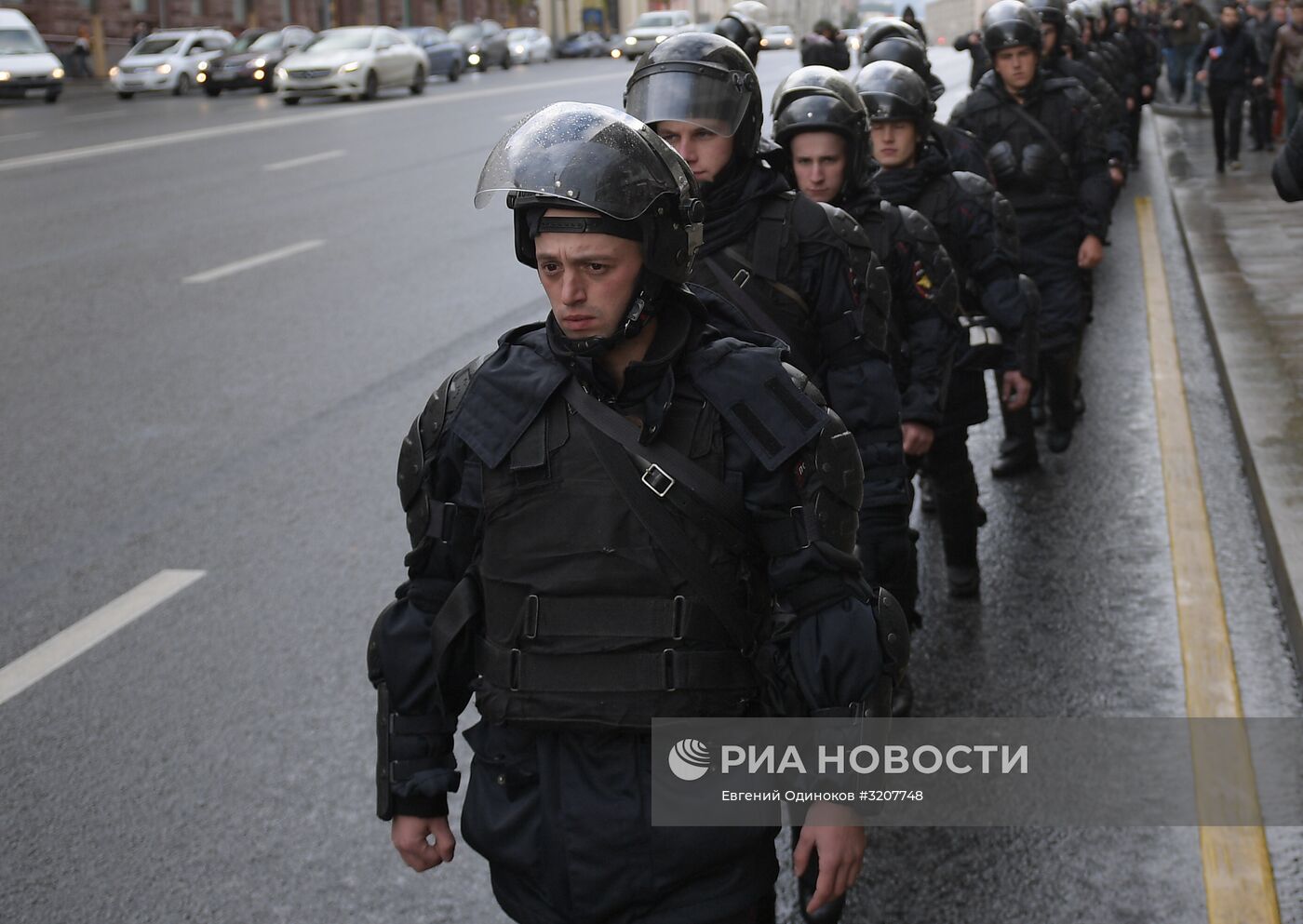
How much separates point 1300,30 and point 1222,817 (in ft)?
52.3

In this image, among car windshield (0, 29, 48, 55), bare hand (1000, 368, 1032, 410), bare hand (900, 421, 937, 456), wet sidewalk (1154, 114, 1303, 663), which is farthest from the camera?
car windshield (0, 29, 48, 55)

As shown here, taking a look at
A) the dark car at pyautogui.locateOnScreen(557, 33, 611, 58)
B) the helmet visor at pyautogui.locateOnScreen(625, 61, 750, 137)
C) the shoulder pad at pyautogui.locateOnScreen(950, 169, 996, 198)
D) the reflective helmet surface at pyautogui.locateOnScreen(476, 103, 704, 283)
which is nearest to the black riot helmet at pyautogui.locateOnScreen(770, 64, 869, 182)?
the helmet visor at pyautogui.locateOnScreen(625, 61, 750, 137)

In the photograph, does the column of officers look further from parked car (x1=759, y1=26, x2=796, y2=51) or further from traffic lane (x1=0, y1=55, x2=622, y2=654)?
parked car (x1=759, y1=26, x2=796, y2=51)

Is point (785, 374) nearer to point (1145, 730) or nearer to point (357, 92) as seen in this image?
point (1145, 730)

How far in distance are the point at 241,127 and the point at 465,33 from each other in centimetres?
2525

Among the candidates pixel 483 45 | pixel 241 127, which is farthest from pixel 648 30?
pixel 241 127

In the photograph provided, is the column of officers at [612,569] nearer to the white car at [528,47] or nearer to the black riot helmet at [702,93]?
the black riot helmet at [702,93]

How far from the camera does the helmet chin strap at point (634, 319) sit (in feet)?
8.72

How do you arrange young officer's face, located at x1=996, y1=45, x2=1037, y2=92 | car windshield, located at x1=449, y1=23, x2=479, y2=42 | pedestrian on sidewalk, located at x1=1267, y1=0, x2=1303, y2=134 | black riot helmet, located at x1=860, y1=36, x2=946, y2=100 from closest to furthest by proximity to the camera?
black riot helmet, located at x1=860, y1=36, x2=946, y2=100
young officer's face, located at x1=996, y1=45, x2=1037, y2=92
pedestrian on sidewalk, located at x1=1267, y1=0, x2=1303, y2=134
car windshield, located at x1=449, y1=23, x2=479, y2=42

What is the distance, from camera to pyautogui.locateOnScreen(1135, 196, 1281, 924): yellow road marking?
162 inches

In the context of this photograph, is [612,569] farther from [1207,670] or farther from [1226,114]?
[1226,114]

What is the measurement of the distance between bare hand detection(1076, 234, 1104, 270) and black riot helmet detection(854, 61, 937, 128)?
273cm

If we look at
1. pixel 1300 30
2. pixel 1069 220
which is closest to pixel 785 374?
pixel 1069 220

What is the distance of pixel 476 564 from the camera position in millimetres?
2803
